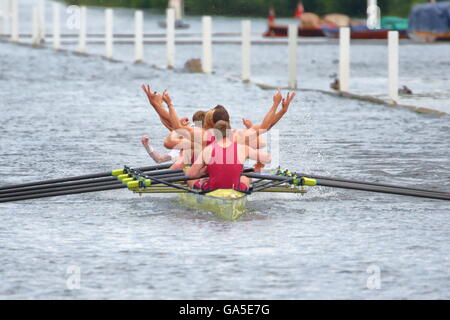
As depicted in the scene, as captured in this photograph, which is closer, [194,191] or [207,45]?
[194,191]

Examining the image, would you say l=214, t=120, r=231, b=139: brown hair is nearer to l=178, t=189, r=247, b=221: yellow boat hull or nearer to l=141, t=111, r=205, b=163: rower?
l=178, t=189, r=247, b=221: yellow boat hull

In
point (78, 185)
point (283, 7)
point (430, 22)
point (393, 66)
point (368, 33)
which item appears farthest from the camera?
point (283, 7)

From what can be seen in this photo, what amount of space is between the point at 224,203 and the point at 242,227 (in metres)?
0.37

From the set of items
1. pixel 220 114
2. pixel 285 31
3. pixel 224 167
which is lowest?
pixel 224 167

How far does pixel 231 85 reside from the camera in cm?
2705

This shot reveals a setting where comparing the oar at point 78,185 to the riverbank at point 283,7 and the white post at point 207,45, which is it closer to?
the white post at point 207,45

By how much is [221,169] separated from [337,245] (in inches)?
64.9

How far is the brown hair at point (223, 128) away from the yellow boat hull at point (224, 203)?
0.53 m

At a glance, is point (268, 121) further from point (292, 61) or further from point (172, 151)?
point (292, 61)

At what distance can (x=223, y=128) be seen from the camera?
36.0 feet

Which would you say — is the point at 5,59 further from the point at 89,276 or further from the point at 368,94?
the point at 89,276

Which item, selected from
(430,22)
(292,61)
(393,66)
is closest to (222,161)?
(393,66)

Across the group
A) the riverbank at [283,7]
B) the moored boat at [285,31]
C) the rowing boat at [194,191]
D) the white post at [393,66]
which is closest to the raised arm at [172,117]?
the rowing boat at [194,191]

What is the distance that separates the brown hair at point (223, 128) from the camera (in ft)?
35.9
